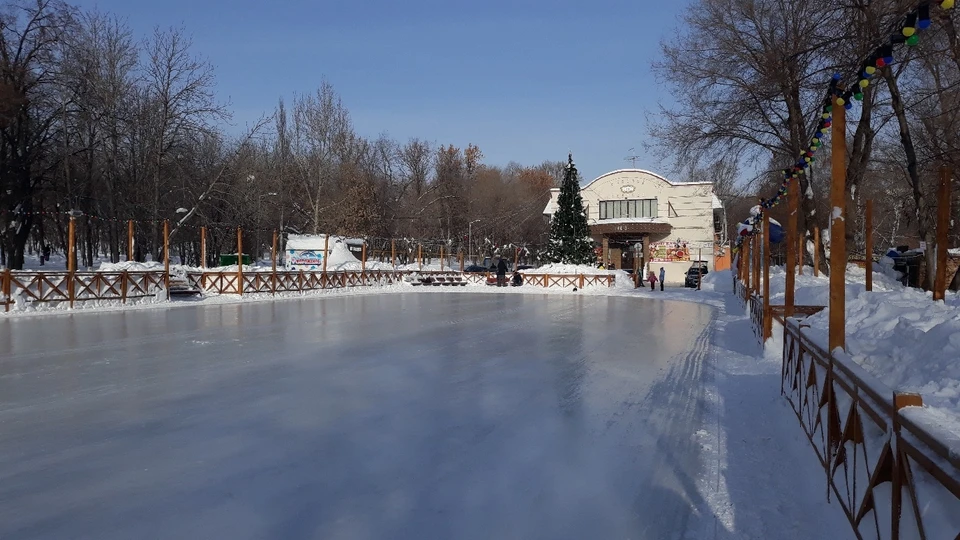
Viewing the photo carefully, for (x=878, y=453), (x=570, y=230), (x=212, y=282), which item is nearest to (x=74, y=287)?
(x=212, y=282)

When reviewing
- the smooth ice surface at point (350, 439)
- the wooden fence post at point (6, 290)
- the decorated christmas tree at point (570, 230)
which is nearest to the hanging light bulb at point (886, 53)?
the smooth ice surface at point (350, 439)

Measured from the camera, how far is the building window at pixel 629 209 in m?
56.0

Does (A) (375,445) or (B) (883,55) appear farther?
(B) (883,55)

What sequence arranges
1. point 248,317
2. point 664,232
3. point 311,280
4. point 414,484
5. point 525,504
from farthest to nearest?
point 664,232 → point 311,280 → point 248,317 → point 414,484 → point 525,504

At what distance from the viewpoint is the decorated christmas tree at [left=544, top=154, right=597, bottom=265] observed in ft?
145

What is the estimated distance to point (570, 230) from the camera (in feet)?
147

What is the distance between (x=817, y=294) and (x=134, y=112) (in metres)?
37.9

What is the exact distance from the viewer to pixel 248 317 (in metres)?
20.4

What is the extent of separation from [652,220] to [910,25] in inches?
1980

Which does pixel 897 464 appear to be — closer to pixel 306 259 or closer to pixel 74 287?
pixel 74 287

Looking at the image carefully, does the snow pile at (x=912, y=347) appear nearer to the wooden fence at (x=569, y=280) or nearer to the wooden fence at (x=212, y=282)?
the wooden fence at (x=212, y=282)

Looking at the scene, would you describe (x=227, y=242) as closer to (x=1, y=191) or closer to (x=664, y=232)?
(x=1, y=191)

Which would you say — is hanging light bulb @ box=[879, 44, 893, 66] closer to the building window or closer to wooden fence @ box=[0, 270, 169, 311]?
wooden fence @ box=[0, 270, 169, 311]

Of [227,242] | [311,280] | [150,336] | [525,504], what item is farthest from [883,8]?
[227,242]
